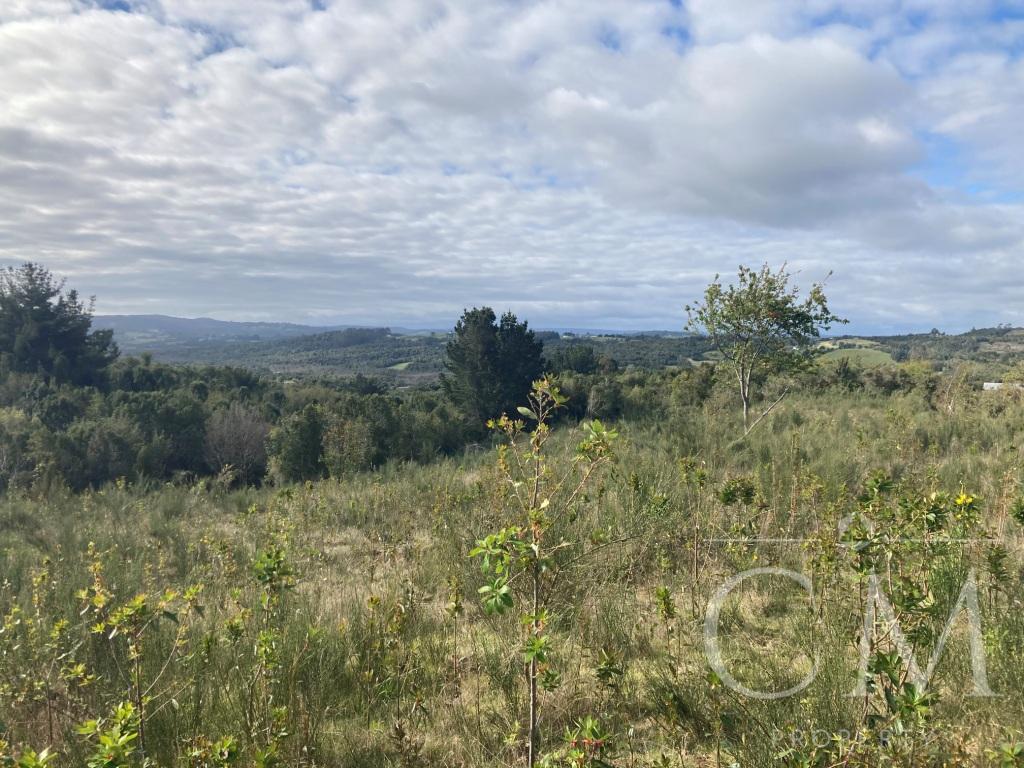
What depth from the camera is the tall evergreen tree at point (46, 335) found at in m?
26.1

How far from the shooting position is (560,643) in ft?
11.2

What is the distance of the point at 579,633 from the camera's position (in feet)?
11.3

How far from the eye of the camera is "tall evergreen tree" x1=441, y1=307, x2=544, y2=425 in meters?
21.7

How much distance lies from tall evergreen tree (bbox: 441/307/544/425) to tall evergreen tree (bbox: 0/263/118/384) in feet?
58.4

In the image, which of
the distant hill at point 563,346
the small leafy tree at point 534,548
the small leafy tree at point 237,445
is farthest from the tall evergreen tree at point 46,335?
the small leafy tree at point 534,548

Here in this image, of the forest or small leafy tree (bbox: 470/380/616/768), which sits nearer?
small leafy tree (bbox: 470/380/616/768)

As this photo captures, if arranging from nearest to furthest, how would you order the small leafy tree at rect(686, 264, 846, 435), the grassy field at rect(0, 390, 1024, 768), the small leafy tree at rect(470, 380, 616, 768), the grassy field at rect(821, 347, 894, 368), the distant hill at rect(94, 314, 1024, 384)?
1. the small leafy tree at rect(470, 380, 616, 768)
2. the grassy field at rect(0, 390, 1024, 768)
3. the small leafy tree at rect(686, 264, 846, 435)
4. the grassy field at rect(821, 347, 894, 368)
5. the distant hill at rect(94, 314, 1024, 384)

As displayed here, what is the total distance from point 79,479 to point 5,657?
1402 cm

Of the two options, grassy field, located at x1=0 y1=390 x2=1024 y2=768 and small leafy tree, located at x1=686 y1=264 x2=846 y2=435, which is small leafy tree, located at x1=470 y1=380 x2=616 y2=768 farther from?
small leafy tree, located at x1=686 y1=264 x2=846 y2=435

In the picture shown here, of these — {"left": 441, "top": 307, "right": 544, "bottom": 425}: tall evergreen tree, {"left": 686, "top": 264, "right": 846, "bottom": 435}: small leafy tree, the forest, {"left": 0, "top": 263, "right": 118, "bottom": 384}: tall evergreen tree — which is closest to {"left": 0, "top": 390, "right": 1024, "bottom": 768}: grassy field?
the forest

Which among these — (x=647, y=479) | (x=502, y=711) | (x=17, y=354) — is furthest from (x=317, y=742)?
(x=17, y=354)

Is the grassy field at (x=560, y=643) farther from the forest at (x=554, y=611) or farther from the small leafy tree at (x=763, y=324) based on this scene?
the small leafy tree at (x=763, y=324)

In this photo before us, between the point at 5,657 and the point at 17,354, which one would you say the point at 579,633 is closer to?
the point at 5,657

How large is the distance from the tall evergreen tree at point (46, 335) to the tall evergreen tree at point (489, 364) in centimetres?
1780
